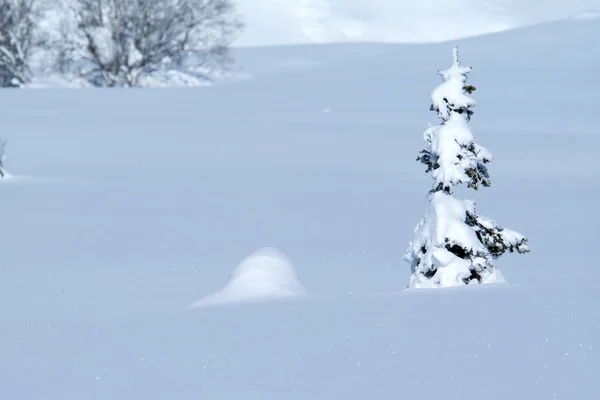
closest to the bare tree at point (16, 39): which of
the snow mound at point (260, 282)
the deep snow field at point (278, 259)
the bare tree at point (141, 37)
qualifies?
the bare tree at point (141, 37)

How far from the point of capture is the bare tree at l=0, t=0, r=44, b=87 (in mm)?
44312

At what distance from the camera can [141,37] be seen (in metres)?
43.3

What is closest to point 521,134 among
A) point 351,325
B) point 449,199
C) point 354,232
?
point 354,232

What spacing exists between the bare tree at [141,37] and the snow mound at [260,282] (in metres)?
36.2

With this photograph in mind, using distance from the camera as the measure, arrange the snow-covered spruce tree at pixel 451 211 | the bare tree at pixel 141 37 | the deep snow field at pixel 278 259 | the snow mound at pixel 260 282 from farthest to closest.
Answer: the bare tree at pixel 141 37 → the snow-covered spruce tree at pixel 451 211 → the snow mound at pixel 260 282 → the deep snow field at pixel 278 259

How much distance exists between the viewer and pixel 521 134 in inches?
994

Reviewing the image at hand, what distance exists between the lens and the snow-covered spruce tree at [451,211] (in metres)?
7.34

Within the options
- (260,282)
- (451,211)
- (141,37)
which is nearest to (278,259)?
(260,282)

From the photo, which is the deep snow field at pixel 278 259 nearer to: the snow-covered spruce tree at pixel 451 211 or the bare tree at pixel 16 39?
the snow-covered spruce tree at pixel 451 211

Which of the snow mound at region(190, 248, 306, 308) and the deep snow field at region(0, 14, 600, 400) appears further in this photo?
the snow mound at region(190, 248, 306, 308)

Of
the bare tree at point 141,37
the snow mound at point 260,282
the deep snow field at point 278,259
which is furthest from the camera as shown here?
the bare tree at point 141,37

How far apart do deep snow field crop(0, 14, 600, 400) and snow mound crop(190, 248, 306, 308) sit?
0.02 meters

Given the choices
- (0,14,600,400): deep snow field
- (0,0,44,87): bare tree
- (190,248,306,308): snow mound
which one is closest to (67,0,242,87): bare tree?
(0,0,44,87): bare tree

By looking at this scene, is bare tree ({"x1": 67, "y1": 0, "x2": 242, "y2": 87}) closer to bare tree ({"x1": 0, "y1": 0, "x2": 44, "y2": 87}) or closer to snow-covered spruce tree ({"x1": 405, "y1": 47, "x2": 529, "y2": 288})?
bare tree ({"x1": 0, "y1": 0, "x2": 44, "y2": 87})
